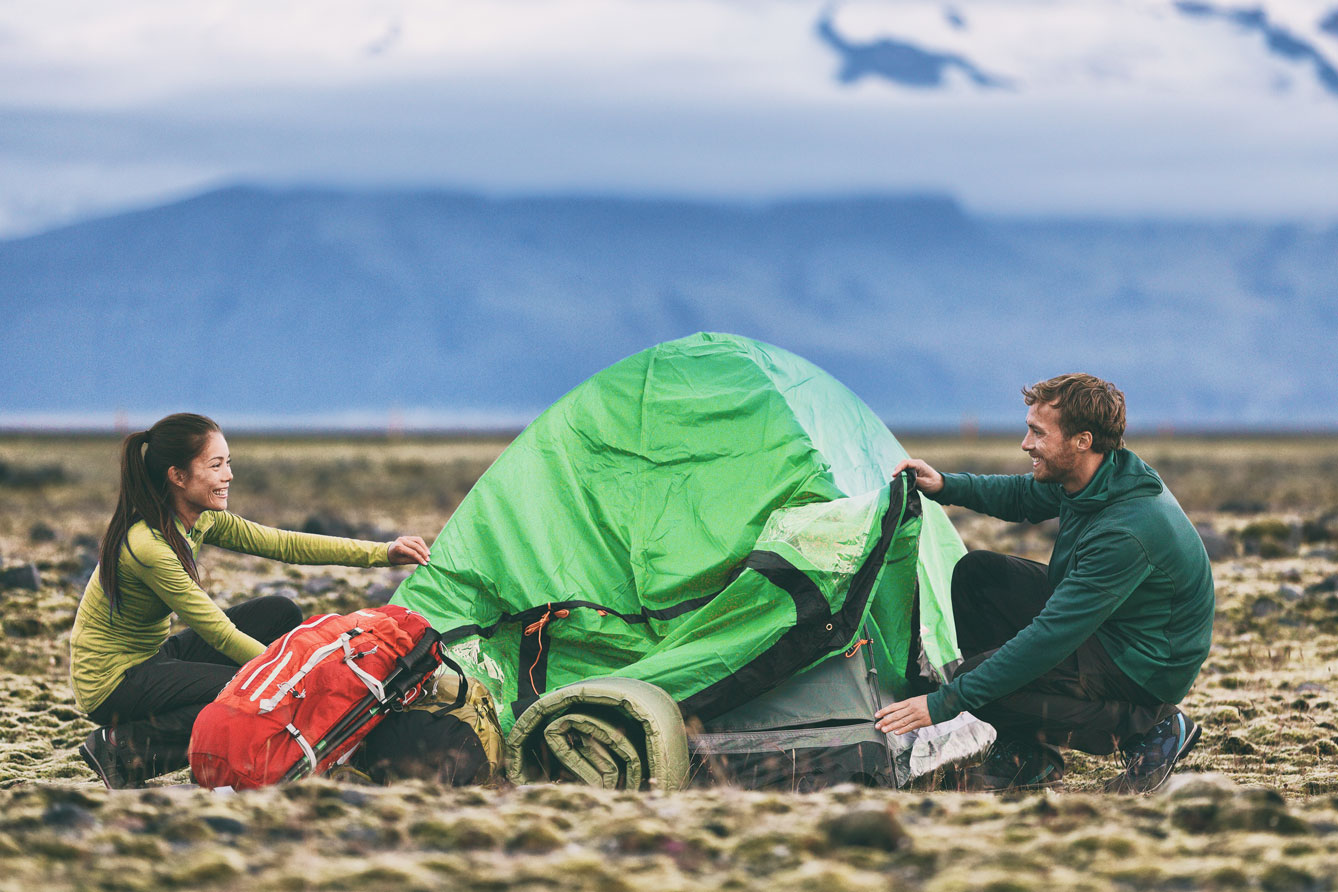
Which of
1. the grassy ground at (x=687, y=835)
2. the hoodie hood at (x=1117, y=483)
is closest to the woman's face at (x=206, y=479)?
the grassy ground at (x=687, y=835)

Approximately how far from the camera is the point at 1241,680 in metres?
9.23

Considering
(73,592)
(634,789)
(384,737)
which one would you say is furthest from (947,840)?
(73,592)

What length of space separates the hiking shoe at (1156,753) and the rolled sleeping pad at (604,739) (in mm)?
2223

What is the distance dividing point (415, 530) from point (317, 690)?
13.3 metres

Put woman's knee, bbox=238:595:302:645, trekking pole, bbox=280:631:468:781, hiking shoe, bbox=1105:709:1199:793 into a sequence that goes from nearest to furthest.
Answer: trekking pole, bbox=280:631:468:781 → hiking shoe, bbox=1105:709:1199:793 → woman's knee, bbox=238:595:302:645

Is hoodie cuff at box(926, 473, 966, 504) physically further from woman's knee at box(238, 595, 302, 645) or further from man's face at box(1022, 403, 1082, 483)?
woman's knee at box(238, 595, 302, 645)

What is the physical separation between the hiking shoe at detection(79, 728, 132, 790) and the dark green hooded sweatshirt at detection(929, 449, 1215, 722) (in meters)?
4.01

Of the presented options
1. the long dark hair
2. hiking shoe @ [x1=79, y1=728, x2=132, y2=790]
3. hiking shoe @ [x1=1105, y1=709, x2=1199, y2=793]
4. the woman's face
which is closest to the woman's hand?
the woman's face

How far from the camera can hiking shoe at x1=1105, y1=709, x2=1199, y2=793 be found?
627 cm

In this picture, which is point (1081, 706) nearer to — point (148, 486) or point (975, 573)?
point (975, 573)

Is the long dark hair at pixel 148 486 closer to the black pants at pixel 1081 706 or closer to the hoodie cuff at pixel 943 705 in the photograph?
the hoodie cuff at pixel 943 705

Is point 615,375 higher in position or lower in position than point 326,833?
higher

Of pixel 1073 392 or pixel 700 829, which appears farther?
pixel 1073 392

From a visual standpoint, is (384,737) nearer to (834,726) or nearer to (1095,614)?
(834,726)
